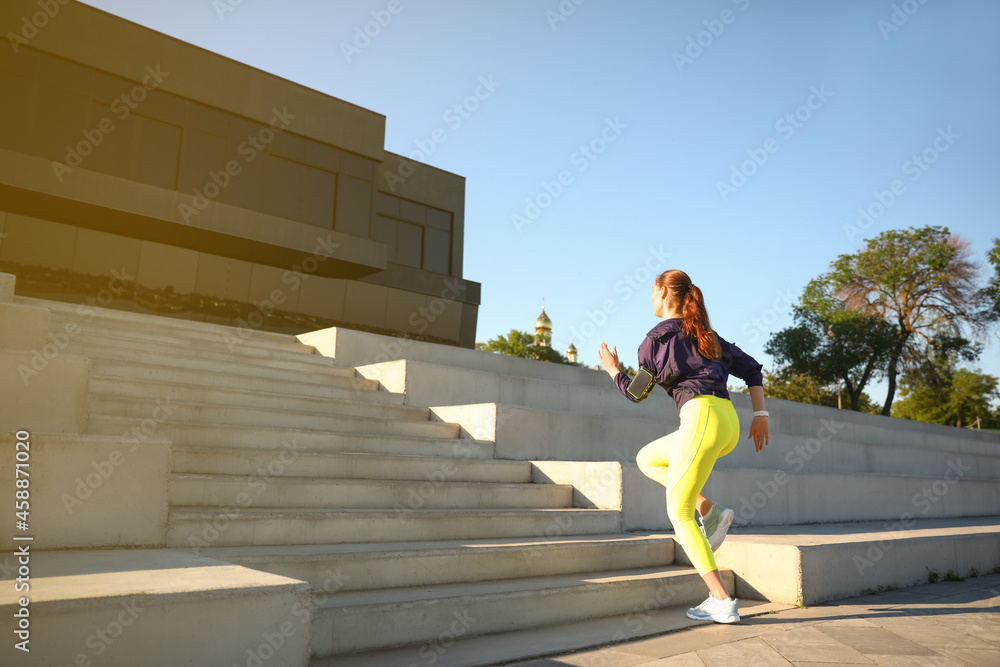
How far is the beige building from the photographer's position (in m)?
15.4

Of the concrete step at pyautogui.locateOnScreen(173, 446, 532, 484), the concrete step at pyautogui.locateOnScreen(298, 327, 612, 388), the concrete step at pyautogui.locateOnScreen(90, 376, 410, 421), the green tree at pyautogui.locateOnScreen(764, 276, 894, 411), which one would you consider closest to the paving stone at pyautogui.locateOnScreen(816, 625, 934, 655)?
the concrete step at pyautogui.locateOnScreen(173, 446, 532, 484)

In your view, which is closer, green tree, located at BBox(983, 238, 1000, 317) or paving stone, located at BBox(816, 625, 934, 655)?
paving stone, located at BBox(816, 625, 934, 655)

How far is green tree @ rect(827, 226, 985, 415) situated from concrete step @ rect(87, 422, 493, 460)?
92.0 ft

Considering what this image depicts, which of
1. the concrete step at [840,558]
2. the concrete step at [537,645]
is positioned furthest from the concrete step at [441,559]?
the concrete step at [840,558]

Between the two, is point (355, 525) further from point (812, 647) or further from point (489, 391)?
point (489, 391)

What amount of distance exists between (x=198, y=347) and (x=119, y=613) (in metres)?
6.09

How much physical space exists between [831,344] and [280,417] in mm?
29100

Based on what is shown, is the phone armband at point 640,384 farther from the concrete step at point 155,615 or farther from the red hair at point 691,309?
the concrete step at point 155,615

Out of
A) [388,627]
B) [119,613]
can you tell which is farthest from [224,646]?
[388,627]

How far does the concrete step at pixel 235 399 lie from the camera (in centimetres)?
494

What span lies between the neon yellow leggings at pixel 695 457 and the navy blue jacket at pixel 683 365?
80 millimetres

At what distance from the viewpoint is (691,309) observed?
3896mm

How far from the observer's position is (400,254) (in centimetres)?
2391

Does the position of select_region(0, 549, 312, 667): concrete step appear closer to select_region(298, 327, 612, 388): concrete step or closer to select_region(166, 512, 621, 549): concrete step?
select_region(166, 512, 621, 549): concrete step
